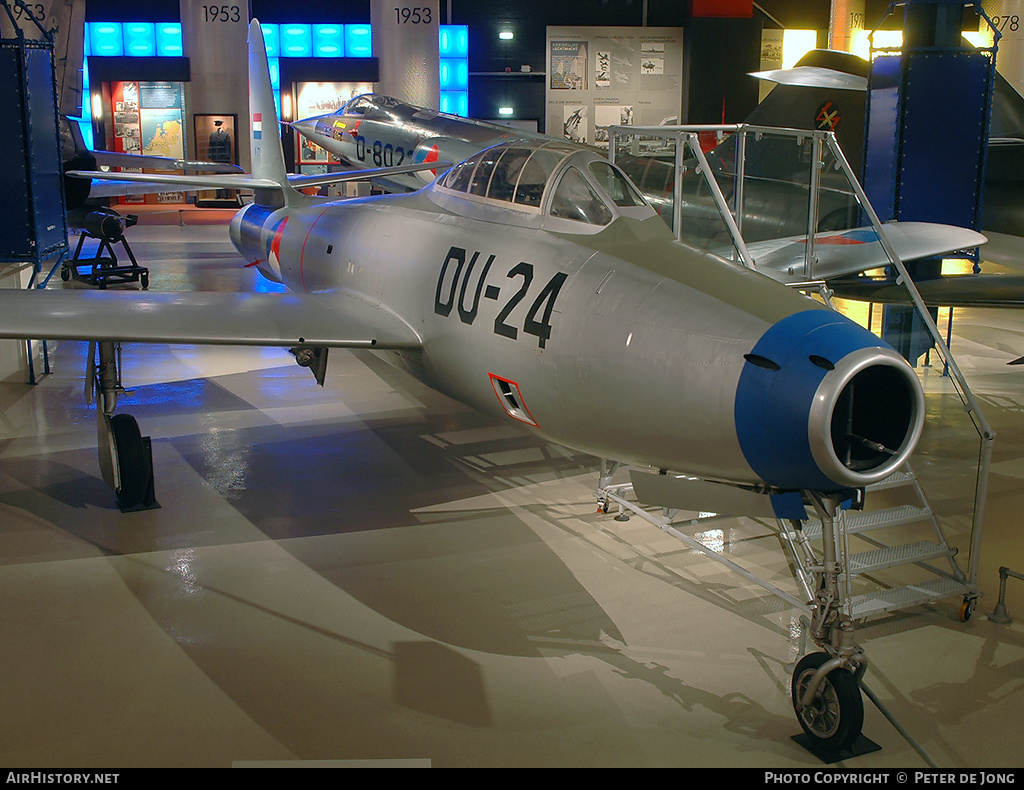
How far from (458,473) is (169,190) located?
25070mm

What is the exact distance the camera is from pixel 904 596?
470cm

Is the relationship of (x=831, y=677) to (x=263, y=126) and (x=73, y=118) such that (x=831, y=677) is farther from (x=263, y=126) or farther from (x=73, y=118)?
(x=73, y=118)

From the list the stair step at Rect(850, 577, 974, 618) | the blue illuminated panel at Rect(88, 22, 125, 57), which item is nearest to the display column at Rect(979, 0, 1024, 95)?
the stair step at Rect(850, 577, 974, 618)

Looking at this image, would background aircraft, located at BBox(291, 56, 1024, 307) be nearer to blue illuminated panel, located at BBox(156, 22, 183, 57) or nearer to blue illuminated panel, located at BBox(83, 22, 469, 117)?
blue illuminated panel, located at BBox(83, 22, 469, 117)

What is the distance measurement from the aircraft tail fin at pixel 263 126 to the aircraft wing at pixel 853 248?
226 inches

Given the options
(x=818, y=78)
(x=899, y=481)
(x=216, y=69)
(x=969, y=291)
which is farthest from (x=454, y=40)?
(x=899, y=481)

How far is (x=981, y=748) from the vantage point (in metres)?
3.66

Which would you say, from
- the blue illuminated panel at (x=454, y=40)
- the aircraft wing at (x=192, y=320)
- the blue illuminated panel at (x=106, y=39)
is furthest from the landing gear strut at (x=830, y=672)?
the blue illuminated panel at (x=106, y=39)

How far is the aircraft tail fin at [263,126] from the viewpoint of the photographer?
34.1 ft

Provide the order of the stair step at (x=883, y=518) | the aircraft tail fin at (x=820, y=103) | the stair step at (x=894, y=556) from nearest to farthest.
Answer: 1. the stair step at (x=894, y=556)
2. the stair step at (x=883, y=518)
3. the aircraft tail fin at (x=820, y=103)

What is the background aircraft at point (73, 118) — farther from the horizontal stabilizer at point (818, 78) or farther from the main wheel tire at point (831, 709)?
the main wheel tire at point (831, 709)

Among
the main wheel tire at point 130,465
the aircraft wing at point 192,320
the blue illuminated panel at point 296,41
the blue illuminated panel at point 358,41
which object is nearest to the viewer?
the aircraft wing at point 192,320

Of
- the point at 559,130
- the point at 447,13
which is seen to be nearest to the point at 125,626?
the point at 559,130

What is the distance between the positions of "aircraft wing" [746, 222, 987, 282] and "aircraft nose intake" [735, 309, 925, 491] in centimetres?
274
